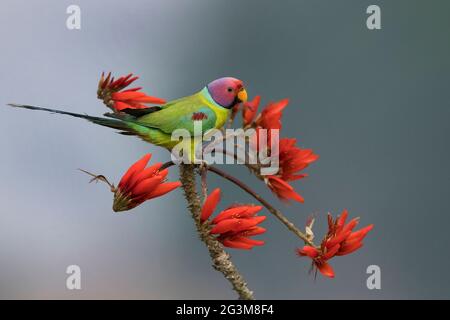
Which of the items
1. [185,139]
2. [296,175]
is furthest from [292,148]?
[185,139]

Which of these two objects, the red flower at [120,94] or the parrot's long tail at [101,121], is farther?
the red flower at [120,94]

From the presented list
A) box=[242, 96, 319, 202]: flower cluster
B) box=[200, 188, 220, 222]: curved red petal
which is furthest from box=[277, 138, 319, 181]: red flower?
box=[200, 188, 220, 222]: curved red petal

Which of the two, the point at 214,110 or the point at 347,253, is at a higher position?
the point at 214,110

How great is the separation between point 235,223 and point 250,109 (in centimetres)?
19

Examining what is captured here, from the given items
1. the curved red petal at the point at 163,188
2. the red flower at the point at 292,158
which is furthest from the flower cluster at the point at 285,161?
the curved red petal at the point at 163,188

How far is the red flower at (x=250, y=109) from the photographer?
701 millimetres

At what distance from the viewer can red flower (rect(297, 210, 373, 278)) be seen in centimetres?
63

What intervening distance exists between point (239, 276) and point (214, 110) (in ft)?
0.75

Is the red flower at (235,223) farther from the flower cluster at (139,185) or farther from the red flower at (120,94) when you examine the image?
the red flower at (120,94)

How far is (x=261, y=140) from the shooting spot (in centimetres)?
64

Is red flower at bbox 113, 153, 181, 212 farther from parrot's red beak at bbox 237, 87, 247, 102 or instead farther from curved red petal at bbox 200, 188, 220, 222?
parrot's red beak at bbox 237, 87, 247, 102

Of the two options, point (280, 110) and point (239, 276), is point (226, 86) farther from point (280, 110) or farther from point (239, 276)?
point (239, 276)

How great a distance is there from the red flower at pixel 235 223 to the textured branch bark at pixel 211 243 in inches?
0.6

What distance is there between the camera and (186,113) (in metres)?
0.69
